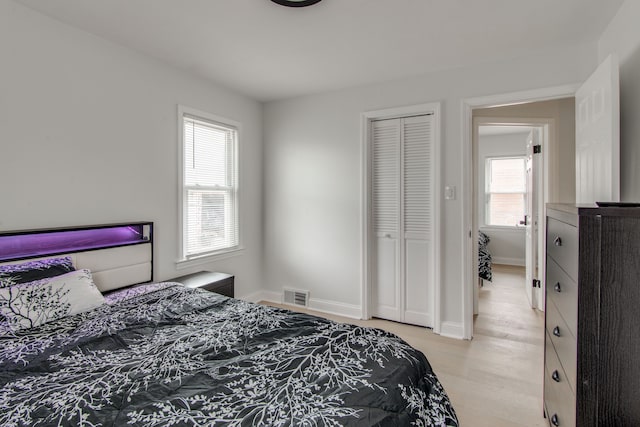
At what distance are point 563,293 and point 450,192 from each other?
1705mm

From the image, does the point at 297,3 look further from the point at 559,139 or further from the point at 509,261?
the point at 509,261

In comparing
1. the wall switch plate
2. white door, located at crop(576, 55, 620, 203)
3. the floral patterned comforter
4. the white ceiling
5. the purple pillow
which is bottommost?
the floral patterned comforter

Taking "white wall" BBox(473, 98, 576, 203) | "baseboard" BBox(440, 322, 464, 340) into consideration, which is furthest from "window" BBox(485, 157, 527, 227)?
"baseboard" BBox(440, 322, 464, 340)

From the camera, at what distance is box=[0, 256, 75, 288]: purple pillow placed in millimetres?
1829

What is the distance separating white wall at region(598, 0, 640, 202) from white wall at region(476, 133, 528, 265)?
4305 mm

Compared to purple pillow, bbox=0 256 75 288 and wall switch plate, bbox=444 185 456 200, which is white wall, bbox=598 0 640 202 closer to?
wall switch plate, bbox=444 185 456 200

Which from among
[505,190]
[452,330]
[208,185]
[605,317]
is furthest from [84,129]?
[505,190]

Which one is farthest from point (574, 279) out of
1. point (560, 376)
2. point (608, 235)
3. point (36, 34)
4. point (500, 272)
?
point (500, 272)

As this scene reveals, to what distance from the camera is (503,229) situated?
6504 millimetres

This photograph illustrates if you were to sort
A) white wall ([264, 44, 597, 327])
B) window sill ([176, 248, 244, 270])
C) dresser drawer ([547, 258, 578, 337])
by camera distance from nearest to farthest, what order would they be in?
dresser drawer ([547, 258, 578, 337]) → white wall ([264, 44, 597, 327]) → window sill ([176, 248, 244, 270])

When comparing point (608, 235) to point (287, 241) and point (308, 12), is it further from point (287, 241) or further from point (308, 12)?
point (287, 241)

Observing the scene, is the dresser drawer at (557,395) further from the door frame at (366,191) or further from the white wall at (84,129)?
the white wall at (84,129)

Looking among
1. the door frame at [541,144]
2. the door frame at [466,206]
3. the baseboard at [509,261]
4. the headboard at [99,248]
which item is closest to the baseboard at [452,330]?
the door frame at [466,206]

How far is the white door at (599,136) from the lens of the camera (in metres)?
1.74
